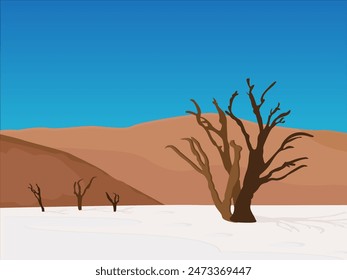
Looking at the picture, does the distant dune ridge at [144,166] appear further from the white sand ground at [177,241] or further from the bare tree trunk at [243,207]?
the white sand ground at [177,241]

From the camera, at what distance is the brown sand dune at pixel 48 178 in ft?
171

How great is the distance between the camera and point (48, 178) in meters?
54.2

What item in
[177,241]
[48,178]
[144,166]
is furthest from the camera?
[144,166]

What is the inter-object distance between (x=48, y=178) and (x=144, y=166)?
51.2 feet

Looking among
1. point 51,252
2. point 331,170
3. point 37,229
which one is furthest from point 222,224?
point 331,170

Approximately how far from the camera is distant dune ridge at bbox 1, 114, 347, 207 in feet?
176

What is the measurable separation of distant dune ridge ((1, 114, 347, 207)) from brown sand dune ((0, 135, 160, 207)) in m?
0.08

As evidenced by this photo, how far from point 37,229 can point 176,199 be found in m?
37.6

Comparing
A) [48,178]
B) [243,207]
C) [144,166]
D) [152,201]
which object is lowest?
A: [243,207]

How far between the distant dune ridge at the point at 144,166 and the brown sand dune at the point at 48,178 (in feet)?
0.25

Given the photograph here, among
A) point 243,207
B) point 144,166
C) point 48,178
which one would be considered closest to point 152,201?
point 48,178

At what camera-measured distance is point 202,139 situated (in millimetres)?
76875

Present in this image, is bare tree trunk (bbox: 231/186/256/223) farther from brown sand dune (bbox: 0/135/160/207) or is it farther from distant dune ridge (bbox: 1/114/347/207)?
distant dune ridge (bbox: 1/114/347/207)

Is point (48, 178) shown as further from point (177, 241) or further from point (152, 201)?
point (177, 241)
